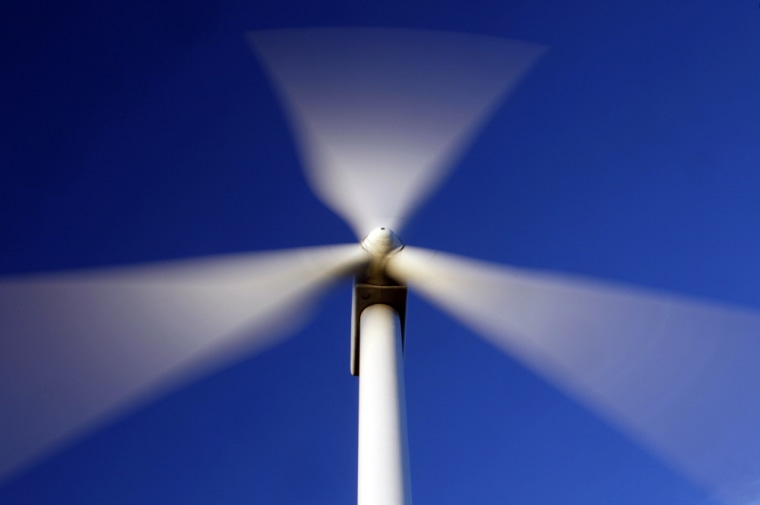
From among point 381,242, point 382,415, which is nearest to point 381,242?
point 381,242

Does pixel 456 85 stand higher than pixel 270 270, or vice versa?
pixel 456 85

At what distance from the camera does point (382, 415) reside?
809 cm

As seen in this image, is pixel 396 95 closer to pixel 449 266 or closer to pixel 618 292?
pixel 449 266

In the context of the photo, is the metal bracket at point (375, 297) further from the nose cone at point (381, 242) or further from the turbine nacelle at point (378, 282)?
the nose cone at point (381, 242)

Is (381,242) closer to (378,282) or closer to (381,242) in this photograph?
(381,242)

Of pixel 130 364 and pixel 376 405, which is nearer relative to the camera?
pixel 376 405

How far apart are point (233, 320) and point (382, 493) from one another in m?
3.39


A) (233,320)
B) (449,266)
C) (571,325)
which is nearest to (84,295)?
(233,320)

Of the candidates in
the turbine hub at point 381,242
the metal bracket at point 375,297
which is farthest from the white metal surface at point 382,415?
the turbine hub at point 381,242

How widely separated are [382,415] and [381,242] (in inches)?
88.7

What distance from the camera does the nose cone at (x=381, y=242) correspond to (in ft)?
30.5

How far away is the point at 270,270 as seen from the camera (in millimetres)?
9438

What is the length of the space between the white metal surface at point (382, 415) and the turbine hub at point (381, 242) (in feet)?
2.39

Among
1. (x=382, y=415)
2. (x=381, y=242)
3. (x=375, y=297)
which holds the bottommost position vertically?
(x=382, y=415)
